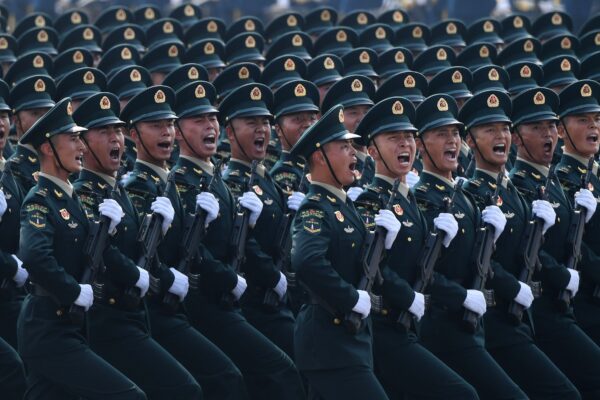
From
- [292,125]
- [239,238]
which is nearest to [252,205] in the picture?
[239,238]

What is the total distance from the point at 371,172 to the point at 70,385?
13.3ft

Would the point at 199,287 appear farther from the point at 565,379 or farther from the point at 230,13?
the point at 230,13

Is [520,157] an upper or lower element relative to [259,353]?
upper

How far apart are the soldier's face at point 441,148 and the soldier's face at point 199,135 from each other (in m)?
1.58

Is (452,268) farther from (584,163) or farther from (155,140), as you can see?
(155,140)

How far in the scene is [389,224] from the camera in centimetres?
1006

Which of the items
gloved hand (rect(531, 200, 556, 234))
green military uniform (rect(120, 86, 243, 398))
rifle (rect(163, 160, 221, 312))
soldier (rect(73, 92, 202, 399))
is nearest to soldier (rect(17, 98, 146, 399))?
soldier (rect(73, 92, 202, 399))

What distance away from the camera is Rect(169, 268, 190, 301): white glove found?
10906 mm

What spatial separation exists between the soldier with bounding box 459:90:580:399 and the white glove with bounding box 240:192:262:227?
4.86 ft

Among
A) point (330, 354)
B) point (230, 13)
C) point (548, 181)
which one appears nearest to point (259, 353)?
point (330, 354)

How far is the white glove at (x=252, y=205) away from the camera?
37.8ft

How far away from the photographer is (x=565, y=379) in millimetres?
10641

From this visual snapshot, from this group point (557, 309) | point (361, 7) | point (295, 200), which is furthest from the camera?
point (361, 7)

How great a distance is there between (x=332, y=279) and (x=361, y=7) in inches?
590
